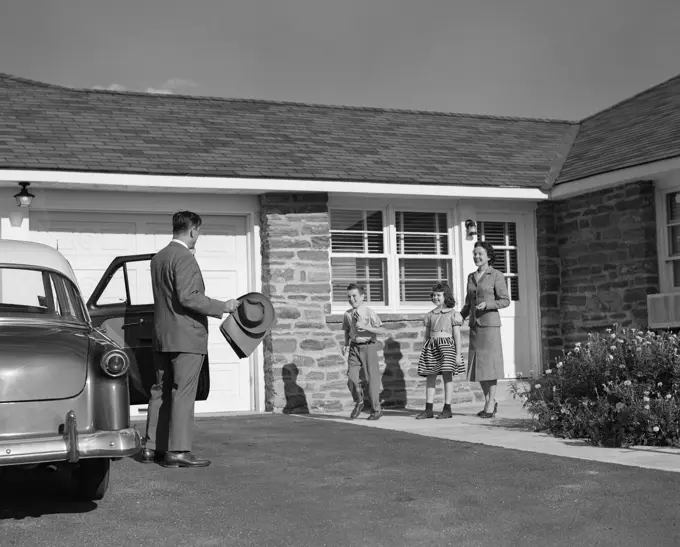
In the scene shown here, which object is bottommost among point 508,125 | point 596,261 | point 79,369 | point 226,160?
point 79,369

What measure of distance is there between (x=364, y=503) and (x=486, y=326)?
559 centimetres

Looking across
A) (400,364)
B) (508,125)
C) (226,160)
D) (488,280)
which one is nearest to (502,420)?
(488,280)

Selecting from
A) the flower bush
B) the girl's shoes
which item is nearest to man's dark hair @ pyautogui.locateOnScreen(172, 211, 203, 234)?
the flower bush

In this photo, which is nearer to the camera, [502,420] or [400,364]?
[502,420]

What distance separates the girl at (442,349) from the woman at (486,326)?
0.89ft

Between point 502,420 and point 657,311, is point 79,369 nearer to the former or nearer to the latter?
point 502,420

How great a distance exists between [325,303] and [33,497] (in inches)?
275

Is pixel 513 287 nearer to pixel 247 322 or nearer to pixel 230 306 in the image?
pixel 247 322

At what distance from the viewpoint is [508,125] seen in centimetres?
1683

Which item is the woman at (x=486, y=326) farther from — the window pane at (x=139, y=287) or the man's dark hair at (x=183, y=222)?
the man's dark hair at (x=183, y=222)

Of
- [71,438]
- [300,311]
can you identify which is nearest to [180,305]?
[71,438]

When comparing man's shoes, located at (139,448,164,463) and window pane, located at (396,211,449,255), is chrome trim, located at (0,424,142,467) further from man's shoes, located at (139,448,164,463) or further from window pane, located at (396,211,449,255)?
window pane, located at (396,211,449,255)

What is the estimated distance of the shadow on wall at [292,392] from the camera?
12.7m

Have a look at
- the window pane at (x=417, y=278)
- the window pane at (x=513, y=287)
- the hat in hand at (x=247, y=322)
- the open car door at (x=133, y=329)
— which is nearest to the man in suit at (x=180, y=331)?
the hat in hand at (x=247, y=322)
